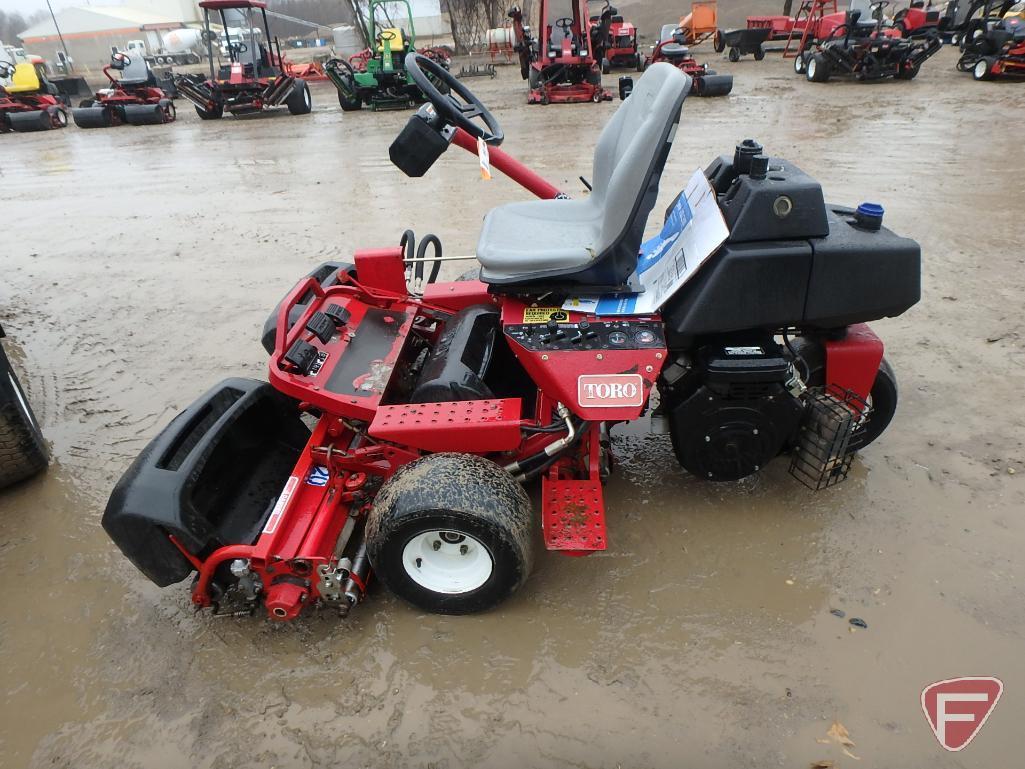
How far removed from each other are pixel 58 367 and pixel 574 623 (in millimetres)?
3389

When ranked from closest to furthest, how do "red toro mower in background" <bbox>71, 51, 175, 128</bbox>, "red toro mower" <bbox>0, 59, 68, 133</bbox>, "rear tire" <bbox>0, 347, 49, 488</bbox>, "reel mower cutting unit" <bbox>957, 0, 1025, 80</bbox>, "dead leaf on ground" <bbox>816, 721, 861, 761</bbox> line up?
"dead leaf on ground" <bbox>816, 721, 861, 761</bbox> < "rear tire" <bbox>0, 347, 49, 488</bbox> < "reel mower cutting unit" <bbox>957, 0, 1025, 80</bbox> < "red toro mower in background" <bbox>71, 51, 175, 128</bbox> < "red toro mower" <bbox>0, 59, 68, 133</bbox>

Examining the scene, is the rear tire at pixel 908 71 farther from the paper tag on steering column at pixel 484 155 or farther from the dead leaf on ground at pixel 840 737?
the dead leaf on ground at pixel 840 737

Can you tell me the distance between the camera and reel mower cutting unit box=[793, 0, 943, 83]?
11.0 metres

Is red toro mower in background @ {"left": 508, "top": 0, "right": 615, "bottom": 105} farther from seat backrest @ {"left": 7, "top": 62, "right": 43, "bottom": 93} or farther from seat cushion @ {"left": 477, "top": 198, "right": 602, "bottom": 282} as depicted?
seat backrest @ {"left": 7, "top": 62, "right": 43, "bottom": 93}

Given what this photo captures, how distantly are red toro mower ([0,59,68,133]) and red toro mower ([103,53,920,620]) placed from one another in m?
14.6

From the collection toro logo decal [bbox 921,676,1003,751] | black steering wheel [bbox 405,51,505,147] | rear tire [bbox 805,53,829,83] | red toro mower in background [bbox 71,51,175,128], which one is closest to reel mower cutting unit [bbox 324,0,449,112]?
red toro mower in background [bbox 71,51,175,128]

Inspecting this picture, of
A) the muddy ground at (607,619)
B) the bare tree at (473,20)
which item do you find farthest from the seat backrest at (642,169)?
the bare tree at (473,20)

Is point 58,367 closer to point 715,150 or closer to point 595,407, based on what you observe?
point 595,407

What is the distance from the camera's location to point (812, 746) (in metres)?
1.72

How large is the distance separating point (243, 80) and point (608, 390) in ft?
42.9

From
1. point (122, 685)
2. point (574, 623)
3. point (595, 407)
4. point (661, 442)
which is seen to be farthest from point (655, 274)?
point (122, 685)

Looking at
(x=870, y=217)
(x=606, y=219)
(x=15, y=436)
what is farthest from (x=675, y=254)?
(x=15, y=436)

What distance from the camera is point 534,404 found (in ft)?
8.57

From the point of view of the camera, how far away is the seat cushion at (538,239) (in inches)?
88.0
